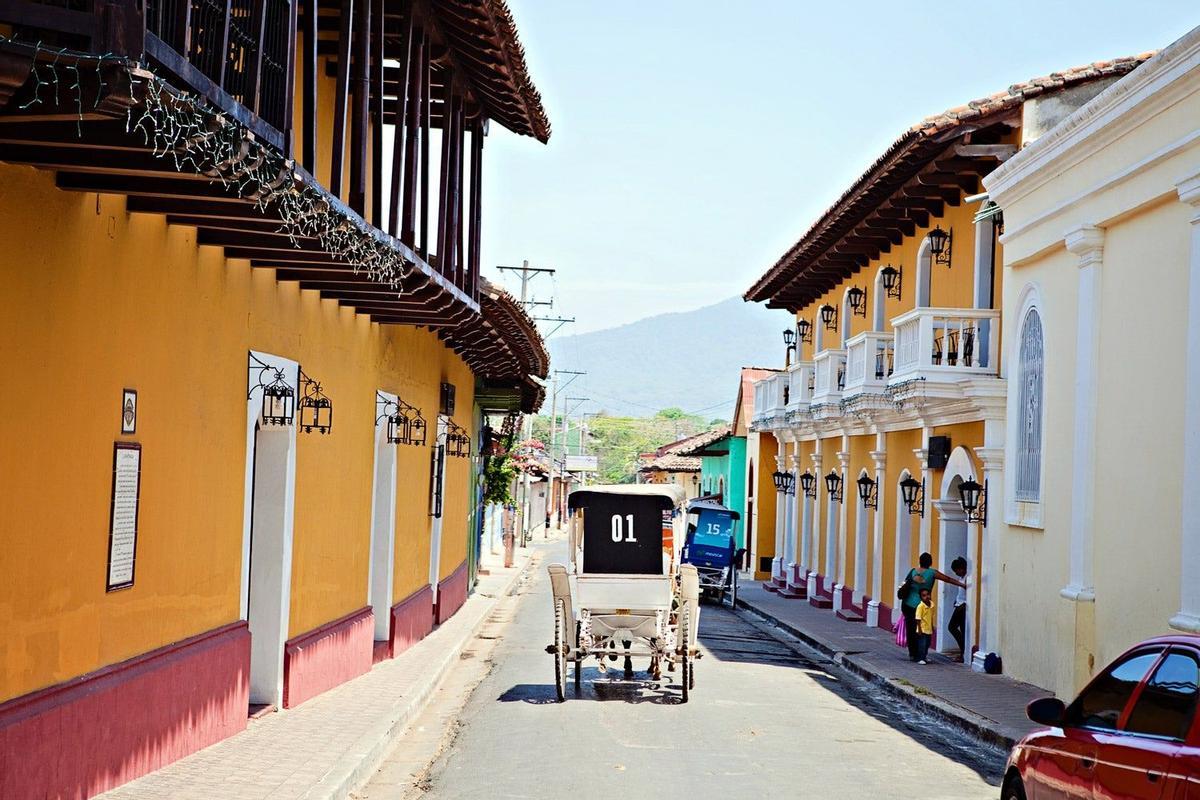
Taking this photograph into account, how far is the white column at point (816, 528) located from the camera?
33.2 meters

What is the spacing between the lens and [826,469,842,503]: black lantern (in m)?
31.1

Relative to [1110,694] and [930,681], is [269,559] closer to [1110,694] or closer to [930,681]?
[1110,694]

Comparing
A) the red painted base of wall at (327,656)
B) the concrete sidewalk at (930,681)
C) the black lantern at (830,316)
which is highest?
the black lantern at (830,316)

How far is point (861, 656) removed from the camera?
21141 millimetres

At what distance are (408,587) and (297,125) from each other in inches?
348

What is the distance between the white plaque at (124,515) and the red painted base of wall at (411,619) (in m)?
9.29

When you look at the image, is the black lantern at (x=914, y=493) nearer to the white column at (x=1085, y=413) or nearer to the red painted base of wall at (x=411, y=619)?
the white column at (x=1085, y=413)

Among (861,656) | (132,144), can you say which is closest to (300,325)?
(132,144)

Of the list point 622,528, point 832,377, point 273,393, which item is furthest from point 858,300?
point 273,393

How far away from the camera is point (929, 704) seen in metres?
15.9

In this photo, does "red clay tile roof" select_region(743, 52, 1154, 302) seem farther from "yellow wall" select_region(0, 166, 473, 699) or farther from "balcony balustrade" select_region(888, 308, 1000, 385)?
"yellow wall" select_region(0, 166, 473, 699)

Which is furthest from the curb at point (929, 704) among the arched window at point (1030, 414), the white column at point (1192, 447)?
the arched window at point (1030, 414)

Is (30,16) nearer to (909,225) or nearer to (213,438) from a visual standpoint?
(213,438)

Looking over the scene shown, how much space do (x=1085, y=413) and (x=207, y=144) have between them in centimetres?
1149
